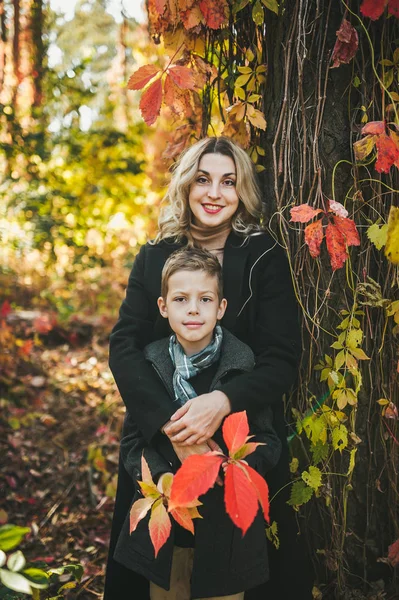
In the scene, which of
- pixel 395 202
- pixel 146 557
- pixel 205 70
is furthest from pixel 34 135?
pixel 146 557

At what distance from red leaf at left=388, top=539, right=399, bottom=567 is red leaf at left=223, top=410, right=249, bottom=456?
1.04 meters

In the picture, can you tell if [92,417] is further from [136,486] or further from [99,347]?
[136,486]

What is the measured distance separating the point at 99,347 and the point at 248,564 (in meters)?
3.40

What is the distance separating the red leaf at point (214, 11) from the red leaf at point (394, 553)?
199 cm

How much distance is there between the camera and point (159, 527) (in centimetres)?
151

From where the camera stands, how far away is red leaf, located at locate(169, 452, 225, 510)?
1.30 meters

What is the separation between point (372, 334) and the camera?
6.71 feet

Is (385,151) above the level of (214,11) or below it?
below

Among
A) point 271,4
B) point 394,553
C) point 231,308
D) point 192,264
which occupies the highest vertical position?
point 271,4

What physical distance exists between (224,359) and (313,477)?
538 mm

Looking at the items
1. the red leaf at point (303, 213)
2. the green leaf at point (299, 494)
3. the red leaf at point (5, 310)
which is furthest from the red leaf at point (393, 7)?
the red leaf at point (5, 310)

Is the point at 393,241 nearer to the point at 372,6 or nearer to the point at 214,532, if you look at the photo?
the point at 372,6

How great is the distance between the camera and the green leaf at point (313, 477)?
1.96 m

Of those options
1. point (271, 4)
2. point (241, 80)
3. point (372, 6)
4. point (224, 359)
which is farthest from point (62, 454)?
point (372, 6)
